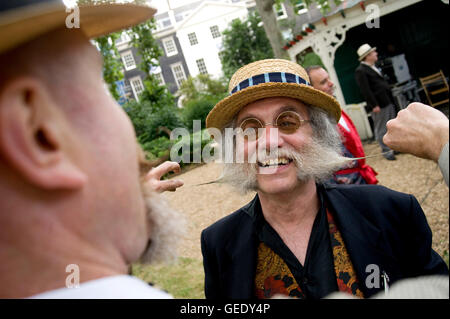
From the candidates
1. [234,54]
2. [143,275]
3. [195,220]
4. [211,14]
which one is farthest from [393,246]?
[211,14]

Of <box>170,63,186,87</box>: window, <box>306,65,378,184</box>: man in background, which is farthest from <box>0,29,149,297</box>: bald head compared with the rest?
<box>170,63,186,87</box>: window

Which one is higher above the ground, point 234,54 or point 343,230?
point 234,54

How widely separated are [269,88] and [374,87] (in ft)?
16.4

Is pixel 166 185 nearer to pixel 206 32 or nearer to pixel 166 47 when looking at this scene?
pixel 206 32

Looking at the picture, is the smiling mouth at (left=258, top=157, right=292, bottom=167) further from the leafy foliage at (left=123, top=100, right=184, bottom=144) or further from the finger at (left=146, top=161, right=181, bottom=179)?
the leafy foliage at (left=123, top=100, right=184, bottom=144)

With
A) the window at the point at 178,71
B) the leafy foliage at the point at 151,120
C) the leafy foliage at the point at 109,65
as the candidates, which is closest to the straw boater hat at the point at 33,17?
the leafy foliage at the point at 109,65

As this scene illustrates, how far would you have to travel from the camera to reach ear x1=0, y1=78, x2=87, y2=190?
0.52 metres

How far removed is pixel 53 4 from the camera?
57 cm

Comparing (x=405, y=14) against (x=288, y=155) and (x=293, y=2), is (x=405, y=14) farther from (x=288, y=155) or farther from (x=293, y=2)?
(x=288, y=155)

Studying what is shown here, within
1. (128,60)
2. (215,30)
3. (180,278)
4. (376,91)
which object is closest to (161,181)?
(180,278)

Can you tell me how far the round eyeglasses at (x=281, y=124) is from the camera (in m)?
1.83

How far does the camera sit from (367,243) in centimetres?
156

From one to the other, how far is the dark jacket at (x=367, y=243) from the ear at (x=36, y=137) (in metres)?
1.26

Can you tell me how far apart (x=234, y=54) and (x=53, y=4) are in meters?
20.4
